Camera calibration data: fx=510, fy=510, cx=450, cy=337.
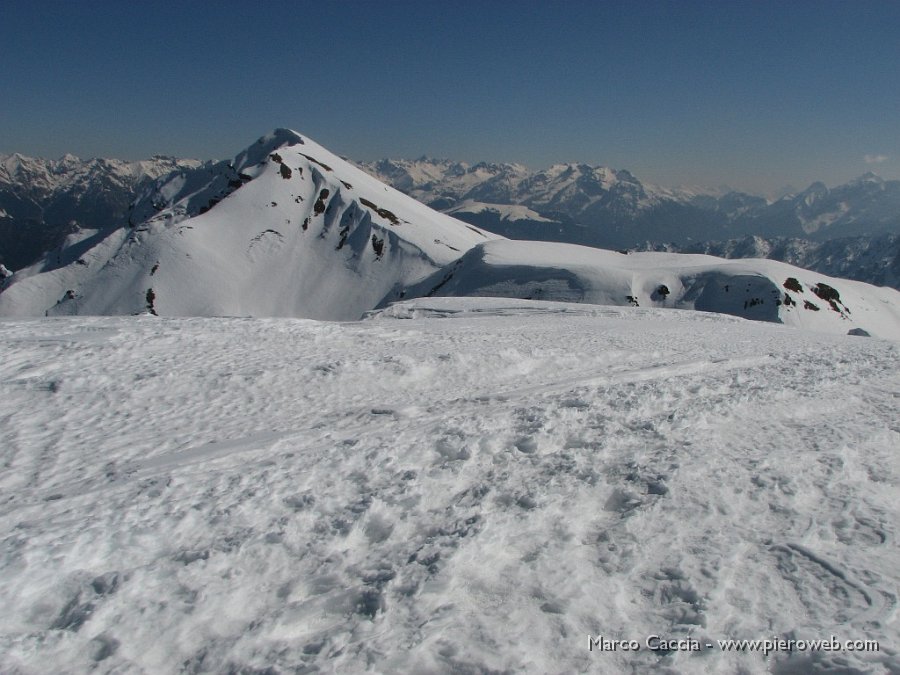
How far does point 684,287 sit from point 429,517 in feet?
231

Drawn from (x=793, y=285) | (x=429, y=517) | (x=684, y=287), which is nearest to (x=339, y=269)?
(x=684, y=287)

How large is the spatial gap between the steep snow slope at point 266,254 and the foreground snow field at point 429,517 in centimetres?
8493

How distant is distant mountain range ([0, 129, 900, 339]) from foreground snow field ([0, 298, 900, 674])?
5692 centimetres

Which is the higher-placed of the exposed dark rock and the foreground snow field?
the exposed dark rock

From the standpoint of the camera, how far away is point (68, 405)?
9773 millimetres

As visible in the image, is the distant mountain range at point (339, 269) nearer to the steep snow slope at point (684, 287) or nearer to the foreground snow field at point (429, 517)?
the steep snow slope at point (684, 287)

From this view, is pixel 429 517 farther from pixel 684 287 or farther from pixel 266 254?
pixel 266 254

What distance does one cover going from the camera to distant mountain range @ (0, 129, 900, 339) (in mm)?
67125

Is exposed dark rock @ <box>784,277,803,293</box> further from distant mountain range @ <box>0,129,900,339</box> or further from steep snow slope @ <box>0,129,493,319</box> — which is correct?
steep snow slope @ <box>0,129,493,319</box>

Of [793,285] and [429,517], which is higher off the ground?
[793,285]

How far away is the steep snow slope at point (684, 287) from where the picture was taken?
210 feet

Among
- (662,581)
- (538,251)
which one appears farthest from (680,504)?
(538,251)

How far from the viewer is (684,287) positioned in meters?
68.7

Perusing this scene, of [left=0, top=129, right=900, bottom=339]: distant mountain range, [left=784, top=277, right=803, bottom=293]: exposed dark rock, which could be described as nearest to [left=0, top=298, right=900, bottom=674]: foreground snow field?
[left=0, top=129, right=900, bottom=339]: distant mountain range
